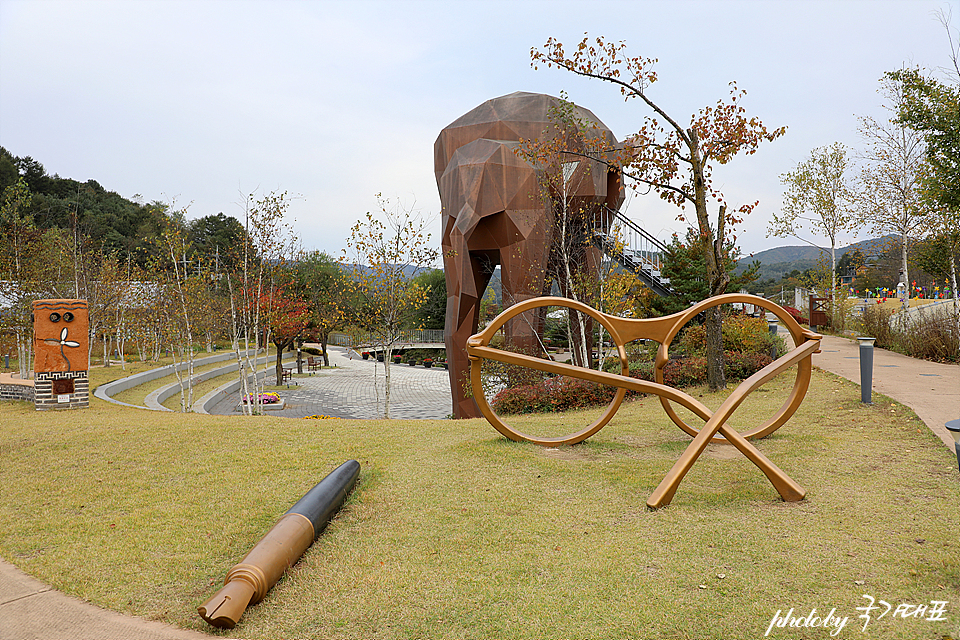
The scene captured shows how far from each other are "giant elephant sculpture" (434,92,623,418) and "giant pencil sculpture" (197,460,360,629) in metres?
9.83

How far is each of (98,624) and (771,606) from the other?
3.89 meters

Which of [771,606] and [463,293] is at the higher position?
[463,293]

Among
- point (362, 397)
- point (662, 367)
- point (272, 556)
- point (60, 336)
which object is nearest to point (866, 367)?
point (662, 367)

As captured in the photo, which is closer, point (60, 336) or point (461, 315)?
point (60, 336)

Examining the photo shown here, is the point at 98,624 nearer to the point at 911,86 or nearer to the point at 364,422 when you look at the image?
the point at 364,422

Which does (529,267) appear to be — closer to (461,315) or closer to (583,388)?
(461,315)

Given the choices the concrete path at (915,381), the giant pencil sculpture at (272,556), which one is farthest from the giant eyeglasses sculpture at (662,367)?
the giant pencil sculpture at (272,556)

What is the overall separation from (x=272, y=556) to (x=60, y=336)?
11.4m

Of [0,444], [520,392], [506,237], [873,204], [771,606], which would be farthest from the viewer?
[873,204]

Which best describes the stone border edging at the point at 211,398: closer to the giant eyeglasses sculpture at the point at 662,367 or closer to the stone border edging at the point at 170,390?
the stone border edging at the point at 170,390

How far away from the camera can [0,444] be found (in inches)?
315

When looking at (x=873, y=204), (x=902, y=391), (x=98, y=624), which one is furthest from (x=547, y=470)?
(x=873, y=204)

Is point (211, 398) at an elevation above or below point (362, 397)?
above

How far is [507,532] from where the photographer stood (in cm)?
446
